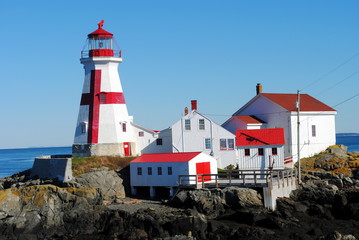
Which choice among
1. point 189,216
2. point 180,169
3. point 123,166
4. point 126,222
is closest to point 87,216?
point 126,222

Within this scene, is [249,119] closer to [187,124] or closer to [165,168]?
[187,124]

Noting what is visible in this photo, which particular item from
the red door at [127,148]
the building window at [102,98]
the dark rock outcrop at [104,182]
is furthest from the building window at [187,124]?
the dark rock outcrop at [104,182]

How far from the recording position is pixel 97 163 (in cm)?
4031

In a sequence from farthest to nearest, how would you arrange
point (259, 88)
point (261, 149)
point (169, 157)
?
point (259, 88) < point (261, 149) < point (169, 157)

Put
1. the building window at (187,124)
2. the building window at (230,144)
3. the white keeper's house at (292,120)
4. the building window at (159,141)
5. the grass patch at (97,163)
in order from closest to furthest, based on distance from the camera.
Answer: the grass patch at (97,163), the building window at (230,144), the building window at (187,124), the building window at (159,141), the white keeper's house at (292,120)

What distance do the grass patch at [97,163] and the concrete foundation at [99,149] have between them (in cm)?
110

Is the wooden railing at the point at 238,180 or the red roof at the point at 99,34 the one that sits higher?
the red roof at the point at 99,34

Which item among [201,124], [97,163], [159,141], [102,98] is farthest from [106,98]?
[201,124]

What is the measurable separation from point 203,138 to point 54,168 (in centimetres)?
1037

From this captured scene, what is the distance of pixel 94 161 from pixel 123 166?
2.00 m

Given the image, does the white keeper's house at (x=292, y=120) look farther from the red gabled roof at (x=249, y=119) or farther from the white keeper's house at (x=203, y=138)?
the white keeper's house at (x=203, y=138)

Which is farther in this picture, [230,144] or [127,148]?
[127,148]

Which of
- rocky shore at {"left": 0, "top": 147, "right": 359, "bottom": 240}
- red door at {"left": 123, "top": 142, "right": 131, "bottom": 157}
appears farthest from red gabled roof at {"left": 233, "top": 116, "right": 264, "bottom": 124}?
rocky shore at {"left": 0, "top": 147, "right": 359, "bottom": 240}

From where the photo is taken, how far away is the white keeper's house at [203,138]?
138 ft
